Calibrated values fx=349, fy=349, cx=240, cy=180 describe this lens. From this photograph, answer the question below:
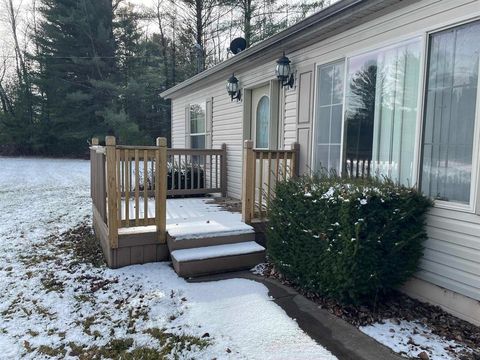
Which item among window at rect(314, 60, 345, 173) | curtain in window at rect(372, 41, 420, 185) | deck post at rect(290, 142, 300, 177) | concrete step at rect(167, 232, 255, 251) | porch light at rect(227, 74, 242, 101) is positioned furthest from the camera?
porch light at rect(227, 74, 242, 101)

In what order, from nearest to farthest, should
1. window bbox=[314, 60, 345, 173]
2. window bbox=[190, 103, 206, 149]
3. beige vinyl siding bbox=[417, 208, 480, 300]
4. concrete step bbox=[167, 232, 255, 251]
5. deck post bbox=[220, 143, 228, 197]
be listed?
beige vinyl siding bbox=[417, 208, 480, 300] → concrete step bbox=[167, 232, 255, 251] → window bbox=[314, 60, 345, 173] → deck post bbox=[220, 143, 228, 197] → window bbox=[190, 103, 206, 149]

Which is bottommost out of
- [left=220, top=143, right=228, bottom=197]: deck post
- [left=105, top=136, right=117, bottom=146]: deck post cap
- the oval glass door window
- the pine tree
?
[left=220, top=143, right=228, bottom=197]: deck post

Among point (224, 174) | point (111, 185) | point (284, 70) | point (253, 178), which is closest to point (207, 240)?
point (253, 178)

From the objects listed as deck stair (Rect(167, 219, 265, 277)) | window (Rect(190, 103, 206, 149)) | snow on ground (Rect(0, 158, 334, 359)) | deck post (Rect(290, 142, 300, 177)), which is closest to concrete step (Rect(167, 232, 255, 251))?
deck stair (Rect(167, 219, 265, 277))

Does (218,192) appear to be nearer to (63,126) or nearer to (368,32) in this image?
(368,32)

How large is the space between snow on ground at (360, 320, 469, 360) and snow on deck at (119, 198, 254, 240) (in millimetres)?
1871

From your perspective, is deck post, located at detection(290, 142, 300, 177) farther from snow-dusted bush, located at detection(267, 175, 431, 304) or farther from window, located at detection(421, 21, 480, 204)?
window, located at detection(421, 21, 480, 204)

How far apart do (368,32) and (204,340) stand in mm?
3348

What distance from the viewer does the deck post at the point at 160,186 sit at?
3.91 m

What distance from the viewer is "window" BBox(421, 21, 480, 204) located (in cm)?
273

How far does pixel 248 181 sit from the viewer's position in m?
4.31

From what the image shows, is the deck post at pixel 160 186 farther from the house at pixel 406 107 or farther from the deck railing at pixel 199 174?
the deck railing at pixel 199 174

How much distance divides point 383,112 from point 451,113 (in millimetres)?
749

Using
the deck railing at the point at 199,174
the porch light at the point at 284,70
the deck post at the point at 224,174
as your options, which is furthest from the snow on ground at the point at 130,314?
the deck post at the point at 224,174
